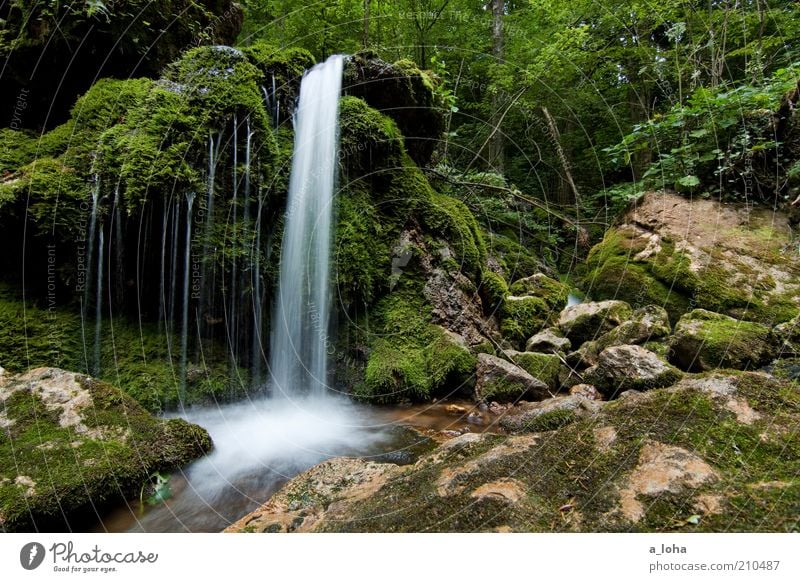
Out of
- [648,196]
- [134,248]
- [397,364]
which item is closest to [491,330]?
[397,364]

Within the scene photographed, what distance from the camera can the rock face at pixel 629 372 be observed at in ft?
11.6

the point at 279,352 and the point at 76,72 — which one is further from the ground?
the point at 76,72

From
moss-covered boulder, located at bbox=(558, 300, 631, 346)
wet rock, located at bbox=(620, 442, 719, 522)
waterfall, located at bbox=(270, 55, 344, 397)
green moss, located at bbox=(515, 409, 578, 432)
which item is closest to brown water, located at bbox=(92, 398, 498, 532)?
waterfall, located at bbox=(270, 55, 344, 397)

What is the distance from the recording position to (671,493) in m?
1.33

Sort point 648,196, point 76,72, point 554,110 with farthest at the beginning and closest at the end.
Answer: point 554,110 → point 648,196 → point 76,72

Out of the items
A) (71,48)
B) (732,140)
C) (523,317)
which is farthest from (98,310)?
(732,140)

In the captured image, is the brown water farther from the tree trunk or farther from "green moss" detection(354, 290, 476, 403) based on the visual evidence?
the tree trunk

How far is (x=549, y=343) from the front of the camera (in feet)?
18.1

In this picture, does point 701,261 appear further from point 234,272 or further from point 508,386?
point 234,272
